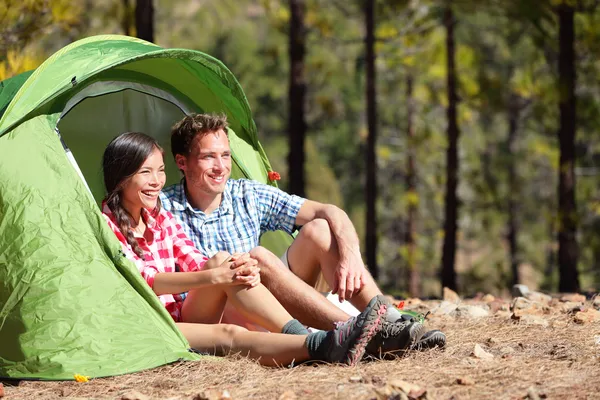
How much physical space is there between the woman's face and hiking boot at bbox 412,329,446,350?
1.43 m

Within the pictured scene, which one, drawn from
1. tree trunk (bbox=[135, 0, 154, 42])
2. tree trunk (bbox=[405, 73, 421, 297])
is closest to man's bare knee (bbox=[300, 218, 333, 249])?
tree trunk (bbox=[135, 0, 154, 42])

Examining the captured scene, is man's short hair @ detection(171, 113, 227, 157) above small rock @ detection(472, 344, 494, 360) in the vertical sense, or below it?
above

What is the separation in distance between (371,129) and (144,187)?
8.26m

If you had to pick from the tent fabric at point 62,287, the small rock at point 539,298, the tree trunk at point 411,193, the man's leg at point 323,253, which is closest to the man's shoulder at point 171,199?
the tent fabric at point 62,287

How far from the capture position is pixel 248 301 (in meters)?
3.91

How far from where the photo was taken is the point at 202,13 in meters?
26.2

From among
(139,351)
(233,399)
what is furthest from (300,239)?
(233,399)

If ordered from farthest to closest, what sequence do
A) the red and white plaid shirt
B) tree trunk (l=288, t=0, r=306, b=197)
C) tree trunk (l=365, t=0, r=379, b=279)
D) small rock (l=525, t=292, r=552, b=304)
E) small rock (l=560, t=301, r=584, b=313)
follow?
tree trunk (l=365, t=0, r=379, b=279)
tree trunk (l=288, t=0, r=306, b=197)
small rock (l=525, t=292, r=552, b=304)
small rock (l=560, t=301, r=584, b=313)
the red and white plaid shirt

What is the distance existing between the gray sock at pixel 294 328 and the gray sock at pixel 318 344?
0.36 ft

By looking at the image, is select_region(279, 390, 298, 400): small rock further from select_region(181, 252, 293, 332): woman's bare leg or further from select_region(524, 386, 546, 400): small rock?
select_region(524, 386, 546, 400): small rock

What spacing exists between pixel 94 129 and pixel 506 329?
273 cm

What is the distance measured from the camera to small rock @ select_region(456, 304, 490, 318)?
5.16 meters

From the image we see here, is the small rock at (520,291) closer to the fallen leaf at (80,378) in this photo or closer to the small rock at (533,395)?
the small rock at (533,395)

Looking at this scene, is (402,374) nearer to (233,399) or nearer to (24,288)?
(233,399)
